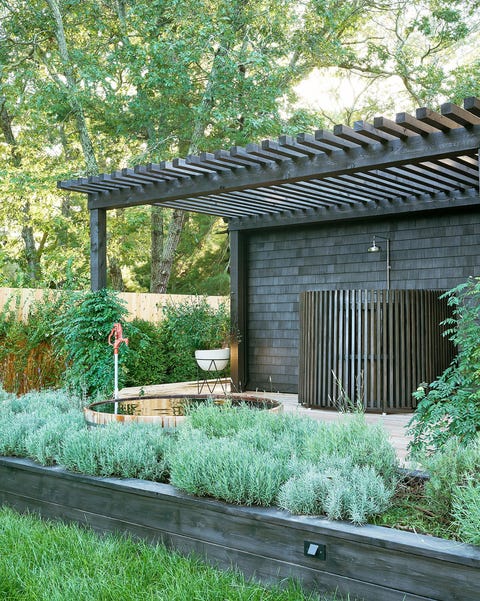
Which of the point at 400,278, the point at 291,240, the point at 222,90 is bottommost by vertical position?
the point at 400,278

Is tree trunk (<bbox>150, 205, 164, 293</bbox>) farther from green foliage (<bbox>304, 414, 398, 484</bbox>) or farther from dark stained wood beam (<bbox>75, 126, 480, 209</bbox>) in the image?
green foliage (<bbox>304, 414, 398, 484</bbox>)

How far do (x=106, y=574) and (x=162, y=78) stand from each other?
11918 millimetres

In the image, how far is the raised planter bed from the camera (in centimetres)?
243

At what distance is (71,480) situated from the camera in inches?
148

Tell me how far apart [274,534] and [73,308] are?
231 inches

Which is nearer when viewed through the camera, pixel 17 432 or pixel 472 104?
pixel 17 432

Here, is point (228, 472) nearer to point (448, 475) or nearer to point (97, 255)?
point (448, 475)

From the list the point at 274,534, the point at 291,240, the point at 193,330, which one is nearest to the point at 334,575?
the point at 274,534

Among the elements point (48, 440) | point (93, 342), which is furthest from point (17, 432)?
point (93, 342)

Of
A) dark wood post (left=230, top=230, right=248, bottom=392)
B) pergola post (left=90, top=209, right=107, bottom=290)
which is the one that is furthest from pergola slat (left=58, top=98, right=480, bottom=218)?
dark wood post (left=230, top=230, right=248, bottom=392)

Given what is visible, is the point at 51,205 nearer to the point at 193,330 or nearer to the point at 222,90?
the point at 222,90

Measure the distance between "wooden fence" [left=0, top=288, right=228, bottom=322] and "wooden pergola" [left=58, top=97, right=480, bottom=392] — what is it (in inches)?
81.4

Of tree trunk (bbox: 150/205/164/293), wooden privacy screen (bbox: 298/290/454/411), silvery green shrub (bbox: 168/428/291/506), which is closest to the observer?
silvery green shrub (bbox: 168/428/291/506)

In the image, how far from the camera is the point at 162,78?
13.5 meters
